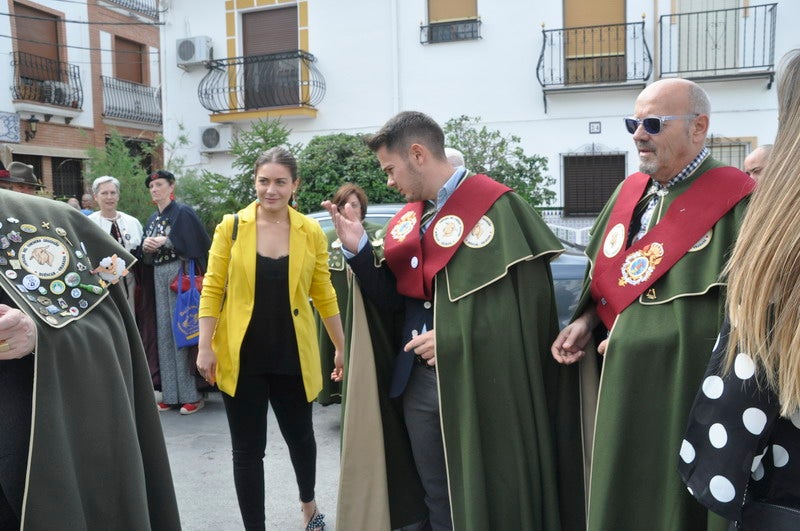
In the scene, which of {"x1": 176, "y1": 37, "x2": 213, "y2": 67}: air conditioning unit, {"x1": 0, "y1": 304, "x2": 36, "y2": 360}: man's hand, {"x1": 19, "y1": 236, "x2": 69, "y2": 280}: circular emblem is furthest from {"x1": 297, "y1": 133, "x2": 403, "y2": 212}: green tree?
{"x1": 0, "y1": 304, "x2": 36, "y2": 360}: man's hand

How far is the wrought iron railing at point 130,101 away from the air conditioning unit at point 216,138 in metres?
6.19

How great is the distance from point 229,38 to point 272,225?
1269cm

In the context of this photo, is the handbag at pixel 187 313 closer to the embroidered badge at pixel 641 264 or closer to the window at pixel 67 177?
the embroidered badge at pixel 641 264

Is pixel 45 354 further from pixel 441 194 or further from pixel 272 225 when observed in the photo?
pixel 272 225

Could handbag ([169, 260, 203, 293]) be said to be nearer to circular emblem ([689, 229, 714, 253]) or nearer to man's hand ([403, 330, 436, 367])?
man's hand ([403, 330, 436, 367])

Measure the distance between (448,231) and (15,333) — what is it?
5.20 feet

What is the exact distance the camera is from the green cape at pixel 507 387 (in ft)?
9.18

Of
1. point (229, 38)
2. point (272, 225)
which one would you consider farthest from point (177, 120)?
point (272, 225)

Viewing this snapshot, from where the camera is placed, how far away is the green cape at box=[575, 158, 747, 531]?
2346 millimetres

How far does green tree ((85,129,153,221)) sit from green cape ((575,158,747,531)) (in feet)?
31.7

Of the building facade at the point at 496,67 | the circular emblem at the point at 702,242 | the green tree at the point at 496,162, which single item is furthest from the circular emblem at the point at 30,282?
the building facade at the point at 496,67

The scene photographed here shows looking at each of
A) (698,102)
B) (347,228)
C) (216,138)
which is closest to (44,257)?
(347,228)

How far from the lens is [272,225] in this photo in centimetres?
374

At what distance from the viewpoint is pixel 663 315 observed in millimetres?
2410
